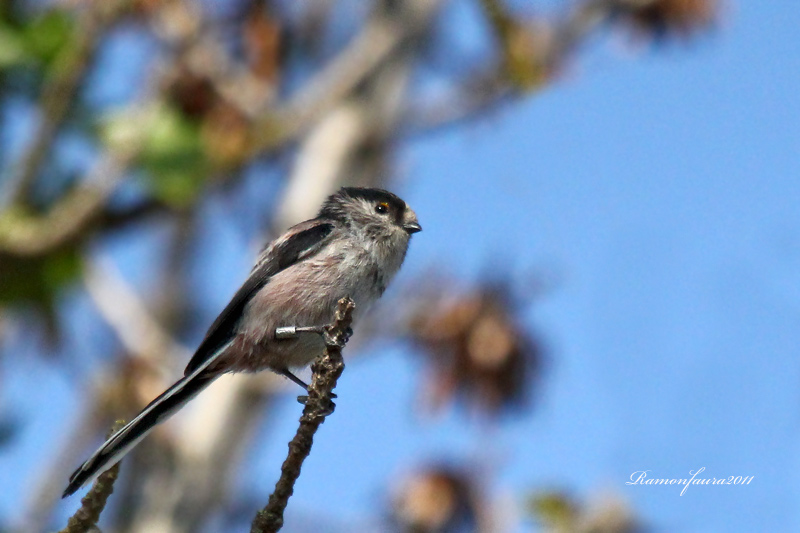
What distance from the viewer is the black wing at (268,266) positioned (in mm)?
4207

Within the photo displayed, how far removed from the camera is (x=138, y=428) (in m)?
3.50

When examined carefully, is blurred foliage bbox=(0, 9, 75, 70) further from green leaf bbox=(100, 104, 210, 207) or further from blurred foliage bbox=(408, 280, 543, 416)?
blurred foliage bbox=(408, 280, 543, 416)

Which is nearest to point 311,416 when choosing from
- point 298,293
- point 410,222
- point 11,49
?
point 298,293

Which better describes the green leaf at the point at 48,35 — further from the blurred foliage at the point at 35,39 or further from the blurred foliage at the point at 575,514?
the blurred foliage at the point at 575,514

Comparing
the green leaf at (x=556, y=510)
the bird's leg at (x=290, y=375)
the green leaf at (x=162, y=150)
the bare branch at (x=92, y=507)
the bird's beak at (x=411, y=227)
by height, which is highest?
the green leaf at (x=162, y=150)

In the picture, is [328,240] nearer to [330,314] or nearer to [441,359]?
[330,314]

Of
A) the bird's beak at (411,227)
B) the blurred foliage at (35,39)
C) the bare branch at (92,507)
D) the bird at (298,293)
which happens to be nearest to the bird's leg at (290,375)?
the bird at (298,293)

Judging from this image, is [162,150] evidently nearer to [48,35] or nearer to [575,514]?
[48,35]

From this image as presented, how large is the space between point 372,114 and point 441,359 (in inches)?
104

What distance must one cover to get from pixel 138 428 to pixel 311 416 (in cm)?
95

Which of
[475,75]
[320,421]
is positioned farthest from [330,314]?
[475,75]

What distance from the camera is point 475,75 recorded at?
344 inches

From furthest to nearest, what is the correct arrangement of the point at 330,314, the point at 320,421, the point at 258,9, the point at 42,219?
the point at 258,9 → the point at 42,219 → the point at 330,314 → the point at 320,421

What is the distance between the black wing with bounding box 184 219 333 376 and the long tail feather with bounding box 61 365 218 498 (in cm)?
24
